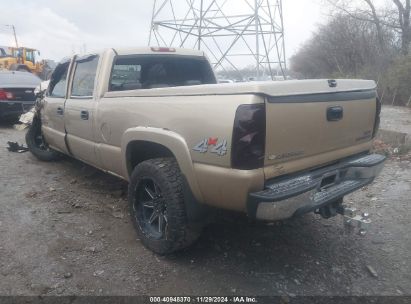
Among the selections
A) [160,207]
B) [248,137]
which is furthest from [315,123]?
[160,207]

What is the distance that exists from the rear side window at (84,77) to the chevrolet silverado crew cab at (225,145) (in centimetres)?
5

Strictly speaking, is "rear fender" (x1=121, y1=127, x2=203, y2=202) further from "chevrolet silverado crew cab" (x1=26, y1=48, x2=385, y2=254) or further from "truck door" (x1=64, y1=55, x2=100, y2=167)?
"truck door" (x1=64, y1=55, x2=100, y2=167)

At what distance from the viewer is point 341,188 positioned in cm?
295

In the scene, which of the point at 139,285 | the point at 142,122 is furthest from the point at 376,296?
the point at 142,122

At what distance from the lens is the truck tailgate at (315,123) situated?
2457 mm

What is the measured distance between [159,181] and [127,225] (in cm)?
111

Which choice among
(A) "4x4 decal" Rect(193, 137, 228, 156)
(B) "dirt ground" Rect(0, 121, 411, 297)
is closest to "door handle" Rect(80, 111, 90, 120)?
(B) "dirt ground" Rect(0, 121, 411, 297)

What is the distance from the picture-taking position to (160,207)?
10.4ft

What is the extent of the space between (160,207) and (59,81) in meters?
3.08

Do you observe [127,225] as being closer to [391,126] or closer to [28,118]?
[28,118]

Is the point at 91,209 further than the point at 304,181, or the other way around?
the point at 91,209

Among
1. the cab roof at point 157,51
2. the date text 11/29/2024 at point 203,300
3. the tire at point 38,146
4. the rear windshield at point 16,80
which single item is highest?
the cab roof at point 157,51

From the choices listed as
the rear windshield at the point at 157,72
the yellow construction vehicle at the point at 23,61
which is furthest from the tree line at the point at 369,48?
the yellow construction vehicle at the point at 23,61

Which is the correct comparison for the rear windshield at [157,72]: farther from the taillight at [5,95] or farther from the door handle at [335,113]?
the taillight at [5,95]
